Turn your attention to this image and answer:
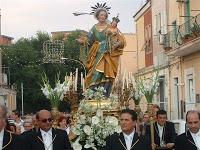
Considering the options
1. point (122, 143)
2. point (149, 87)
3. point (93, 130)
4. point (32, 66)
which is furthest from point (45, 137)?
point (32, 66)

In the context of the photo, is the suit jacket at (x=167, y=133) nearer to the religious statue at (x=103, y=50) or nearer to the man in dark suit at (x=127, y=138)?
the religious statue at (x=103, y=50)

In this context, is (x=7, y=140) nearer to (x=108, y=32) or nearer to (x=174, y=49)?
(x=108, y=32)

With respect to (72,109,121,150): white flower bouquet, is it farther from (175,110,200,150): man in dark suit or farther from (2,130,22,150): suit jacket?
(2,130,22,150): suit jacket

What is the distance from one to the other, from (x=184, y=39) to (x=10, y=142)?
18393 millimetres

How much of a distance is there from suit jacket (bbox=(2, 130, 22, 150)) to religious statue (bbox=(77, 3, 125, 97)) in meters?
5.52

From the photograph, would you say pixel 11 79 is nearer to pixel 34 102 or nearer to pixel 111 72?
pixel 34 102

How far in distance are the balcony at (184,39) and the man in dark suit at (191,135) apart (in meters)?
15.2

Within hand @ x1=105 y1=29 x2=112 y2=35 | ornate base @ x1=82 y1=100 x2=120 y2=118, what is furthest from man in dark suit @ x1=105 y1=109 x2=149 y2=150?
hand @ x1=105 y1=29 x2=112 y2=35

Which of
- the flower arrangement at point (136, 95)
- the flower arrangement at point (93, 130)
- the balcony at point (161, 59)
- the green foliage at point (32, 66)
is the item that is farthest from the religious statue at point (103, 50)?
the green foliage at point (32, 66)

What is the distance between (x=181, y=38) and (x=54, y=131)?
17911mm

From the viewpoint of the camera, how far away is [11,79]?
55.7 meters

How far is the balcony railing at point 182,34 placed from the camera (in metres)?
23.1

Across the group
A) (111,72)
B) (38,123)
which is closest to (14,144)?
(38,123)

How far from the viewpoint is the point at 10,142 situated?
679 centimetres
